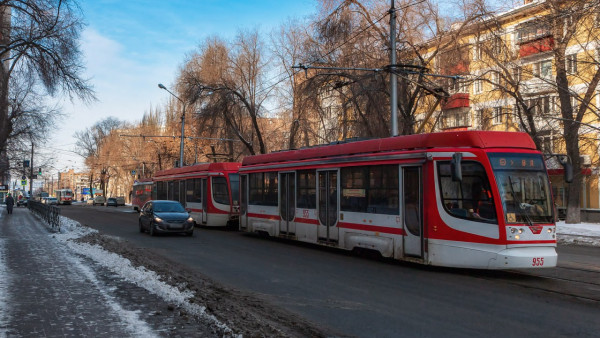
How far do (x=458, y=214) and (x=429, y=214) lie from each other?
2.11 ft

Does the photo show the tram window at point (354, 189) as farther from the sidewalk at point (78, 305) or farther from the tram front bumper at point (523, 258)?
the sidewalk at point (78, 305)

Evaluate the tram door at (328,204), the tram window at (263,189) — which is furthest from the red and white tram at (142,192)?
the tram door at (328,204)

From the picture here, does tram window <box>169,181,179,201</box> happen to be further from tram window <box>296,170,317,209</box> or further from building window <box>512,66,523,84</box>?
building window <box>512,66,523,84</box>

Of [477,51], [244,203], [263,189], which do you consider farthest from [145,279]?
[477,51]

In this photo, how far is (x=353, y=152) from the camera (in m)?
13.4

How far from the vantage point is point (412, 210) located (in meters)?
11.2

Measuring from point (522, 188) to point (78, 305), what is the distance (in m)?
8.26

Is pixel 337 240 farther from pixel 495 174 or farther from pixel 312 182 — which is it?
pixel 495 174

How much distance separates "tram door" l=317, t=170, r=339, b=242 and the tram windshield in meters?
5.02

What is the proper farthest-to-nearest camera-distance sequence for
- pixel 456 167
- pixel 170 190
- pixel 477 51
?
pixel 170 190 → pixel 477 51 → pixel 456 167

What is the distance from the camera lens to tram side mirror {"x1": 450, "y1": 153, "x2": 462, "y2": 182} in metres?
9.73

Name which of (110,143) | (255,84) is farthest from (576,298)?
(110,143)

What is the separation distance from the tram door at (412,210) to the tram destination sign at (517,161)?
1.68m

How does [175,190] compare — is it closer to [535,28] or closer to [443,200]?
[535,28]
